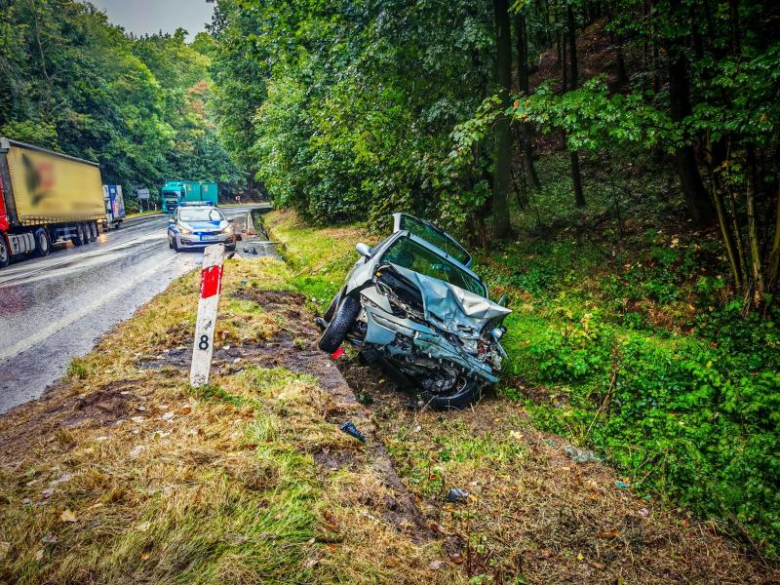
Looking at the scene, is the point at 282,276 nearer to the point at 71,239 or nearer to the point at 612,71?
the point at 612,71

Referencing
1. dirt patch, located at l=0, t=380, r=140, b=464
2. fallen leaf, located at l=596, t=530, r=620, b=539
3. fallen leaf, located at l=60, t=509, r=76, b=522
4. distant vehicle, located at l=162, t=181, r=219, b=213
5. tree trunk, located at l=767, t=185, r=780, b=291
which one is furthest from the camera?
distant vehicle, located at l=162, t=181, r=219, b=213

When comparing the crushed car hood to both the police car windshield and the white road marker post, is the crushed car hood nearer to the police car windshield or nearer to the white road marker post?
the white road marker post

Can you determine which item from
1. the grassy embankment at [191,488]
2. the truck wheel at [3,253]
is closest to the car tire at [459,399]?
the grassy embankment at [191,488]

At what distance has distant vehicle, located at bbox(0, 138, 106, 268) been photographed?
14266 mm

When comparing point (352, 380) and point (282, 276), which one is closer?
point (352, 380)

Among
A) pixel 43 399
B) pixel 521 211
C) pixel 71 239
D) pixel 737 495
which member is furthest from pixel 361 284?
pixel 71 239

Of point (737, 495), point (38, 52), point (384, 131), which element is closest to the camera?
point (737, 495)

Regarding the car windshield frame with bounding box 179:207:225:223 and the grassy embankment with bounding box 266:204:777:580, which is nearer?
the grassy embankment with bounding box 266:204:777:580

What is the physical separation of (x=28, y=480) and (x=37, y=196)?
1699cm

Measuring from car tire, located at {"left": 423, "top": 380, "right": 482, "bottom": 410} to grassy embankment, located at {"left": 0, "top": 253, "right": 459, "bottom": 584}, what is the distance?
1322mm

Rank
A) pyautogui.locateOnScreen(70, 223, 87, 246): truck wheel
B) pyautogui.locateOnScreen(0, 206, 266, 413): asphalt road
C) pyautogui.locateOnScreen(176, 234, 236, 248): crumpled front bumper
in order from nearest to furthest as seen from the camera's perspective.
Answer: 1. pyautogui.locateOnScreen(0, 206, 266, 413): asphalt road
2. pyautogui.locateOnScreen(176, 234, 236, 248): crumpled front bumper
3. pyautogui.locateOnScreen(70, 223, 87, 246): truck wheel

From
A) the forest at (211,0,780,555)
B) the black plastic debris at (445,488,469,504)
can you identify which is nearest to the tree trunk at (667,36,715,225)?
the forest at (211,0,780,555)

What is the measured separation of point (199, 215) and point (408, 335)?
Answer: 45.2 ft

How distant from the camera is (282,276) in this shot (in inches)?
438
